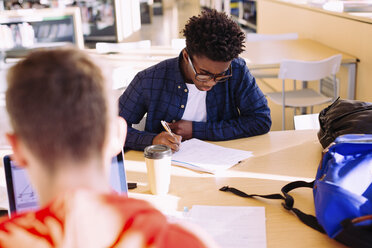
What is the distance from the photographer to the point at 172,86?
1901 mm

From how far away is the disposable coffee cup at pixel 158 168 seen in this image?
1.33 metres

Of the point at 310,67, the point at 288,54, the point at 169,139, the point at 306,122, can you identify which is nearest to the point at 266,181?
the point at 169,139

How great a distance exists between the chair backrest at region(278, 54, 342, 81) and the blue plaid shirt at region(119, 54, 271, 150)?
1290 mm

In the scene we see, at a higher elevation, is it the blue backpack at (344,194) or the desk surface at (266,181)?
the blue backpack at (344,194)

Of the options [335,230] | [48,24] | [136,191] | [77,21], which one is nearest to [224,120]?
[136,191]

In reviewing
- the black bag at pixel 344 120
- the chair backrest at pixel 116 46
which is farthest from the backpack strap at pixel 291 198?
the chair backrest at pixel 116 46

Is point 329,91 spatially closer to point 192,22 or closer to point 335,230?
point 192,22

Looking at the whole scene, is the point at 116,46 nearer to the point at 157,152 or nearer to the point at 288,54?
the point at 288,54

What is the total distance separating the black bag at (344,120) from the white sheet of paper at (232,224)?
468 millimetres

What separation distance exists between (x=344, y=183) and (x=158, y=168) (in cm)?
53

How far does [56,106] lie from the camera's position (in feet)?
1.86

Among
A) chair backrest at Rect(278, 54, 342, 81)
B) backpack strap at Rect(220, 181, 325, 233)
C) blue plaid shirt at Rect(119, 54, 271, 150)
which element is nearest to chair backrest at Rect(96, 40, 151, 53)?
chair backrest at Rect(278, 54, 342, 81)

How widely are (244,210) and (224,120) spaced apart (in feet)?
2.47

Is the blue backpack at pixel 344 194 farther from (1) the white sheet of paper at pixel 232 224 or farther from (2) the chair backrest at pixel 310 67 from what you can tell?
(2) the chair backrest at pixel 310 67
